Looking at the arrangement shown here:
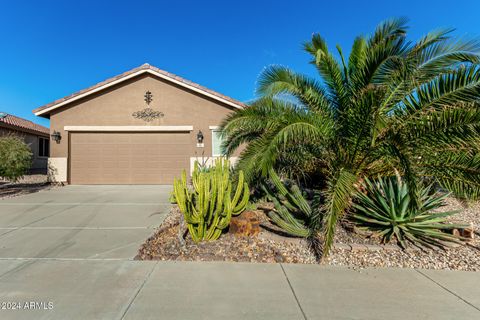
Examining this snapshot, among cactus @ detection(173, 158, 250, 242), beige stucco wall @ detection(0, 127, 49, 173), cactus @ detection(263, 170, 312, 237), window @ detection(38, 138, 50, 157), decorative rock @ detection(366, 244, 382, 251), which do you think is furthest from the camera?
window @ detection(38, 138, 50, 157)

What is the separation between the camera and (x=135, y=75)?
1259 cm

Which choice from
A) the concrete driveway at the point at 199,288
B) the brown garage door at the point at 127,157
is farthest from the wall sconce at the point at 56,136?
the concrete driveway at the point at 199,288

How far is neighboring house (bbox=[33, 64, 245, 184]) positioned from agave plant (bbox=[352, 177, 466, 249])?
8.98m

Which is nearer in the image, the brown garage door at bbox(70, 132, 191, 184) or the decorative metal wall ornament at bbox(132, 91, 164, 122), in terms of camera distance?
the decorative metal wall ornament at bbox(132, 91, 164, 122)

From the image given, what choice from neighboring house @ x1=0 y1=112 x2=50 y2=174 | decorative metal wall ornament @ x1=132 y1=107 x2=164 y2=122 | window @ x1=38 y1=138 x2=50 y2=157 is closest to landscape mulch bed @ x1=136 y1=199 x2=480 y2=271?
decorative metal wall ornament @ x1=132 y1=107 x2=164 y2=122

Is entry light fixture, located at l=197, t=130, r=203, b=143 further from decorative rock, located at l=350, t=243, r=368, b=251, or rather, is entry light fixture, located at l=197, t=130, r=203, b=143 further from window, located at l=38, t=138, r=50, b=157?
window, located at l=38, t=138, r=50, b=157

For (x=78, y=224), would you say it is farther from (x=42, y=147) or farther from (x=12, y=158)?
(x=42, y=147)

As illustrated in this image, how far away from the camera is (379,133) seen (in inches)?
179

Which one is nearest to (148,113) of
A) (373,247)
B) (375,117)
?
(375,117)

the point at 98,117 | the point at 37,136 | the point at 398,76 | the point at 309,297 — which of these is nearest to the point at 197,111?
the point at 98,117

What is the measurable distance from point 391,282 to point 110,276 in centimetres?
374

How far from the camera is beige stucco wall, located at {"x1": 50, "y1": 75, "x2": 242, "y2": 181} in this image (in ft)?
41.5

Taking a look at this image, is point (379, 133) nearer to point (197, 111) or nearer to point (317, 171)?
point (317, 171)

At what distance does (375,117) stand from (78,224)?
6.46 m
